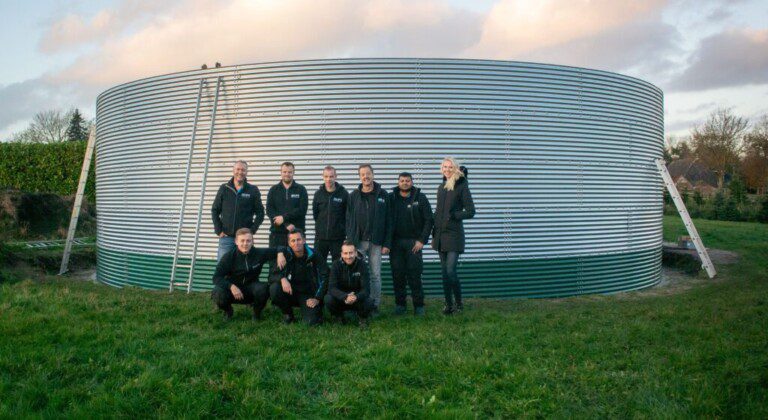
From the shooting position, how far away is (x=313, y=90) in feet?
30.2

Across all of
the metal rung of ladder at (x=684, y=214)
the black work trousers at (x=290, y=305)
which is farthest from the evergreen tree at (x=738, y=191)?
the black work trousers at (x=290, y=305)

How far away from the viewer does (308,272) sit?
21.3 feet

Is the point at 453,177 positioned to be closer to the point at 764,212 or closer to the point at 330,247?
the point at 330,247

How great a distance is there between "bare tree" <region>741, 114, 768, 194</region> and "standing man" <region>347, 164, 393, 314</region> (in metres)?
34.7

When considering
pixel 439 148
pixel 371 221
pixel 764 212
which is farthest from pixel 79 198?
pixel 764 212

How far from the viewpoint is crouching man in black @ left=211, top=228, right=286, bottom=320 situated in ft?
20.7

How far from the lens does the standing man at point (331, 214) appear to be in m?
7.09

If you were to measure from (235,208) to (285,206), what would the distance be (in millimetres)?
863

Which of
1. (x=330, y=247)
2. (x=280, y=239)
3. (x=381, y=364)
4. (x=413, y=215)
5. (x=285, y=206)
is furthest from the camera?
(x=280, y=239)

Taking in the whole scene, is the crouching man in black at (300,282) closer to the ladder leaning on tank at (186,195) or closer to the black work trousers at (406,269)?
the black work trousers at (406,269)

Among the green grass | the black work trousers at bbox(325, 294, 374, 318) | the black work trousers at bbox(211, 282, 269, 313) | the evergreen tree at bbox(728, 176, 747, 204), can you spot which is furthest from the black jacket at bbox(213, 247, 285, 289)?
the evergreen tree at bbox(728, 176, 747, 204)

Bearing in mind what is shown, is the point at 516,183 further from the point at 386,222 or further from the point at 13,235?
the point at 13,235

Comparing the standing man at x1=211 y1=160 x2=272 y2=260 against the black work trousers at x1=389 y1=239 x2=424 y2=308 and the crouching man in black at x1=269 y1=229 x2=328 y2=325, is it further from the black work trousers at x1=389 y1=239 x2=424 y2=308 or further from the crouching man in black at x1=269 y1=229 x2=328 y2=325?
the black work trousers at x1=389 y1=239 x2=424 y2=308

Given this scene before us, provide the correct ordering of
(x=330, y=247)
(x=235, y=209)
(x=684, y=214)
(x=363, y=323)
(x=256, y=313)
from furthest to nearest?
(x=684, y=214) → (x=235, y=209) → (x=330, y=247) → (x=256, y=313) → (x=363, y=323)
